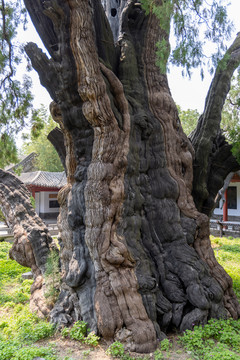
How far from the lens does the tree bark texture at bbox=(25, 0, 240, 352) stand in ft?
12.6

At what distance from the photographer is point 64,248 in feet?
14.9

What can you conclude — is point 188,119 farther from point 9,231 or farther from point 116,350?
point 116,350

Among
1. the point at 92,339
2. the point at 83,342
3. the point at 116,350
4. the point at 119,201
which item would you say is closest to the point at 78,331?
the point at 83,342

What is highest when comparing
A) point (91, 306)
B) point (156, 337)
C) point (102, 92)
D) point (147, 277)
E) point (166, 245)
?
point (102, 92)

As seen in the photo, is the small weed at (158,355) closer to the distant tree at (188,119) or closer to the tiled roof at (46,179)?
the tiled roof at (46,179)

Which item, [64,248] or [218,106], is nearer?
[64,248]

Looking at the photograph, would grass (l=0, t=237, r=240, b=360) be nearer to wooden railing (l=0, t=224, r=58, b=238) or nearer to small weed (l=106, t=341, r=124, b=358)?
small weed (l=106, t=341, r=124, b=358)

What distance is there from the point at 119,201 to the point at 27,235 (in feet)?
8.19

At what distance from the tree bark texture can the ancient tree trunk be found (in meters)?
1.00

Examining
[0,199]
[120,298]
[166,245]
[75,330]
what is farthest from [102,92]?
[0,199]

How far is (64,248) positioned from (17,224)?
78.7 inches

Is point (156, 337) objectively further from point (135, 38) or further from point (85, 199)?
point (135, 38)

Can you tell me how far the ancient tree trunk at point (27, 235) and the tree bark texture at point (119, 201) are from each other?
3.29 feet

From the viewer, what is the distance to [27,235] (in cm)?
577
